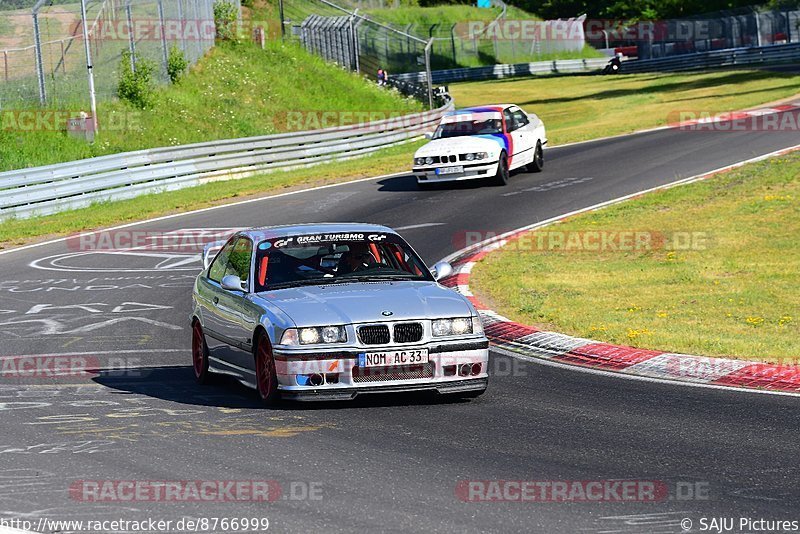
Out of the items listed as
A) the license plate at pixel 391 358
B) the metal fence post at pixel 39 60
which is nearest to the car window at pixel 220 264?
the license plate at pixel 391 358

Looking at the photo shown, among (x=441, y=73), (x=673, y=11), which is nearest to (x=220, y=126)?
(x=441, y=73)

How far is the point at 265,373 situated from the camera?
31.4ft

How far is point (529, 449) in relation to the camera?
25.8ft

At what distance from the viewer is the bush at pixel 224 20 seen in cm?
4631

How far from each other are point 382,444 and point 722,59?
204 feet

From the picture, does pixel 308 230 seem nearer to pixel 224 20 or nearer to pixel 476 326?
pixel 476 326

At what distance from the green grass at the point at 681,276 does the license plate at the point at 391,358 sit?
3329 millimetres

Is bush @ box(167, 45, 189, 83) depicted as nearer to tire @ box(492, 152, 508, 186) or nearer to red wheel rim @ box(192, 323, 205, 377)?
tire @ box(492, 152, 508, 186)

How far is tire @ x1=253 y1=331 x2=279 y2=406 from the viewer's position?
30.6 feet

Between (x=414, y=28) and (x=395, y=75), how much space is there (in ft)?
59.8

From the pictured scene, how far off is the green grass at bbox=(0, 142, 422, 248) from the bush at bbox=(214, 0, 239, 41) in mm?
14403

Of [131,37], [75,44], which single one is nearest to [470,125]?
[75,44]

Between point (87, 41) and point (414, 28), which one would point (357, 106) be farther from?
point (414, 28)

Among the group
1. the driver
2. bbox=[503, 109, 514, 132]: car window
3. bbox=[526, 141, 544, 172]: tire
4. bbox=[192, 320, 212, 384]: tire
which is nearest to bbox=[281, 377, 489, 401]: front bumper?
the driver
